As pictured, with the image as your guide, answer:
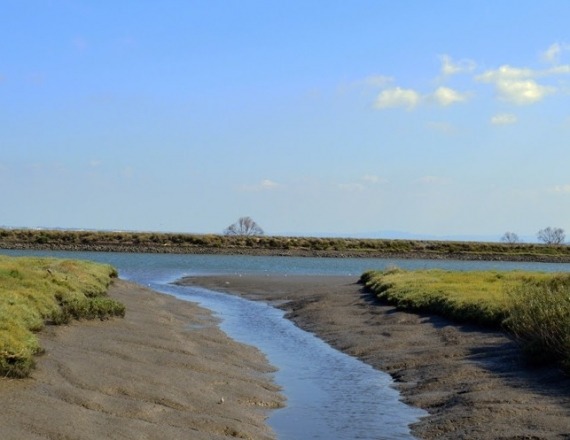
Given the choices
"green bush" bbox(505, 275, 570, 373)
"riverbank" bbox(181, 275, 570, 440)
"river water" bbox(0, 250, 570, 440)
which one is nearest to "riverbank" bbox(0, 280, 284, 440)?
"river water" bbox(0, 250, 570, 440)

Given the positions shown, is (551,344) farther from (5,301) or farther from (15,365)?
(5,301)

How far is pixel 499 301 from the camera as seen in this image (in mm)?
28812

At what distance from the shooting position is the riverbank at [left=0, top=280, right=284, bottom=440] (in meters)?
13.1

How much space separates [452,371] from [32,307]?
1080cm

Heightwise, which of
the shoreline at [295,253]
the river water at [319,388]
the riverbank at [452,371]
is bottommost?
the river water at [319,388]

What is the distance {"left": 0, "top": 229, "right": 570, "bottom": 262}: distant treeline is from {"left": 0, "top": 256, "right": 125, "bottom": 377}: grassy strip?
258 ft

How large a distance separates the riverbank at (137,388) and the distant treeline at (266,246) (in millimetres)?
87854

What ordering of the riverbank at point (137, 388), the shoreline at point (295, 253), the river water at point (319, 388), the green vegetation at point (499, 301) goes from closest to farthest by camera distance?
the riverbank at point (137, 388) → the river water at point (319, 388) → the green vegetation at point (499, 301) → the shoreline at point (295, 253)

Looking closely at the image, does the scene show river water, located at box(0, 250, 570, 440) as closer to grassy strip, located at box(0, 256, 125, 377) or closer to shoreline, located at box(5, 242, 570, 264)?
grassy strip, located at box(0, 256, 125, 377)

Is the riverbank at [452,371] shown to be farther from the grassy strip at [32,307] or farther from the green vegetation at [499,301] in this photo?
the grassy strip at [32,307]

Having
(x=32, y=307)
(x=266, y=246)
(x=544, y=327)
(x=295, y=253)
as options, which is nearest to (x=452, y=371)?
(x=544, y=327)

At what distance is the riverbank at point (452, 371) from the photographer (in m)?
14.9

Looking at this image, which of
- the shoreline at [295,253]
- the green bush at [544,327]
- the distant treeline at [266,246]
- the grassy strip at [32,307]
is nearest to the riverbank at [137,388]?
the grassy strip at [32,307]

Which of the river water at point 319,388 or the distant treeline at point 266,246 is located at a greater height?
the distant treeline at point 266,246
